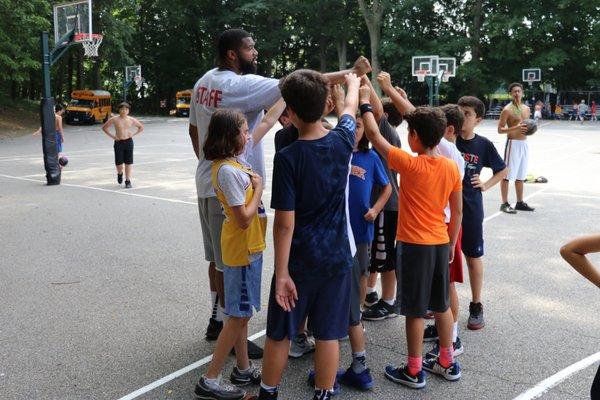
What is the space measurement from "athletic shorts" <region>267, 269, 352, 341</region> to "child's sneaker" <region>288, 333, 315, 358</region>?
3.33 feet

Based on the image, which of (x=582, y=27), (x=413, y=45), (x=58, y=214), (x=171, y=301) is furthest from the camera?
(x=413, y=45)

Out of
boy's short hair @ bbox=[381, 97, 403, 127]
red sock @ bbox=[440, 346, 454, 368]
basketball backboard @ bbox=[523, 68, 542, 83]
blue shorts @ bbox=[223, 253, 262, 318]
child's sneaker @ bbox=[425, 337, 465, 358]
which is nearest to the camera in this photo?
blue shorts @ bbox=[223, 253, 262, 318]

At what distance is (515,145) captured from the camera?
966cm

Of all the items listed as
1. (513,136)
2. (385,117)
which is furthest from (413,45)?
(385,117)

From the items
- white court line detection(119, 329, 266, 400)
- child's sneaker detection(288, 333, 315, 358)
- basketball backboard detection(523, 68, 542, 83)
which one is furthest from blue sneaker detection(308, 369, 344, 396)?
basketball backboard detection(523, 68, 542, 83)

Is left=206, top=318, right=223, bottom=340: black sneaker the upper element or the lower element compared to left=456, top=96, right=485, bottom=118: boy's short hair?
lower

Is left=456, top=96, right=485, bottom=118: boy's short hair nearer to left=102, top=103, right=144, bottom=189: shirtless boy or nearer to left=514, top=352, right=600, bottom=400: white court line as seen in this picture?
left=514, top=352, right=600, bottom=400: white court line

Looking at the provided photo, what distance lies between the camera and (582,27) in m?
42.9

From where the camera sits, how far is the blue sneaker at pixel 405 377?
11.7ft

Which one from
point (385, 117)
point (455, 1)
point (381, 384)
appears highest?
point (455, 1)

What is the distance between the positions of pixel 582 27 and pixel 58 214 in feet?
144

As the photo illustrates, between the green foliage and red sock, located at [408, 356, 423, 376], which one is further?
the green foliage

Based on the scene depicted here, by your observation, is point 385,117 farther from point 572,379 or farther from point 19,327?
point 19,327

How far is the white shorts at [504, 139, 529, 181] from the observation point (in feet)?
31.3
